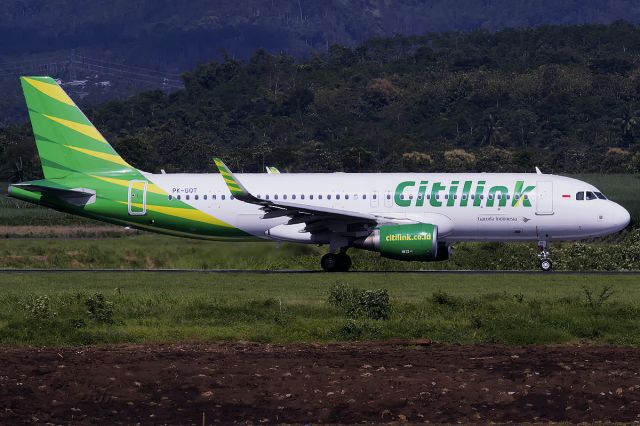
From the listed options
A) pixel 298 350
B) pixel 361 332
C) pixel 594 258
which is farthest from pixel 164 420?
pixel 594 258

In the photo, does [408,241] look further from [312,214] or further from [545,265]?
Answer: [545,265]

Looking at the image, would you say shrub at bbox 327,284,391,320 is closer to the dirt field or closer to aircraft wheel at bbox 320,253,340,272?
the dirt field

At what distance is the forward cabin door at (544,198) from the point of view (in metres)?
39.3

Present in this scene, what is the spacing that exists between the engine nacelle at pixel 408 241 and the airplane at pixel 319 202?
28mm

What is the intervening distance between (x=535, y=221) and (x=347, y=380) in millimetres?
20366

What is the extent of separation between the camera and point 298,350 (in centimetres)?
2245

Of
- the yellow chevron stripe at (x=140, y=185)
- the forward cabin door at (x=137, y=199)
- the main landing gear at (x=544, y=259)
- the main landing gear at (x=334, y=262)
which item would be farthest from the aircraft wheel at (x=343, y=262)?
the forward cabin door at (x=137, y=199)

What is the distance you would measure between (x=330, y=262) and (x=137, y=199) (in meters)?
6.39

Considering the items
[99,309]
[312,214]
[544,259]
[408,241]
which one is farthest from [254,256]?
[99,309]

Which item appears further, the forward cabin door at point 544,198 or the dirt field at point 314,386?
the forward cabin door at point 544,198

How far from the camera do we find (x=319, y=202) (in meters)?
40.7

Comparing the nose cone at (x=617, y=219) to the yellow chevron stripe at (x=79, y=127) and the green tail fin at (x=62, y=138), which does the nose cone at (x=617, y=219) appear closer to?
the green tail fin at (x=62, y=138)

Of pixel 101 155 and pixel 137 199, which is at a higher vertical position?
pixel 101 155

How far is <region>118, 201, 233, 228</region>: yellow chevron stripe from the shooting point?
4086 cm
